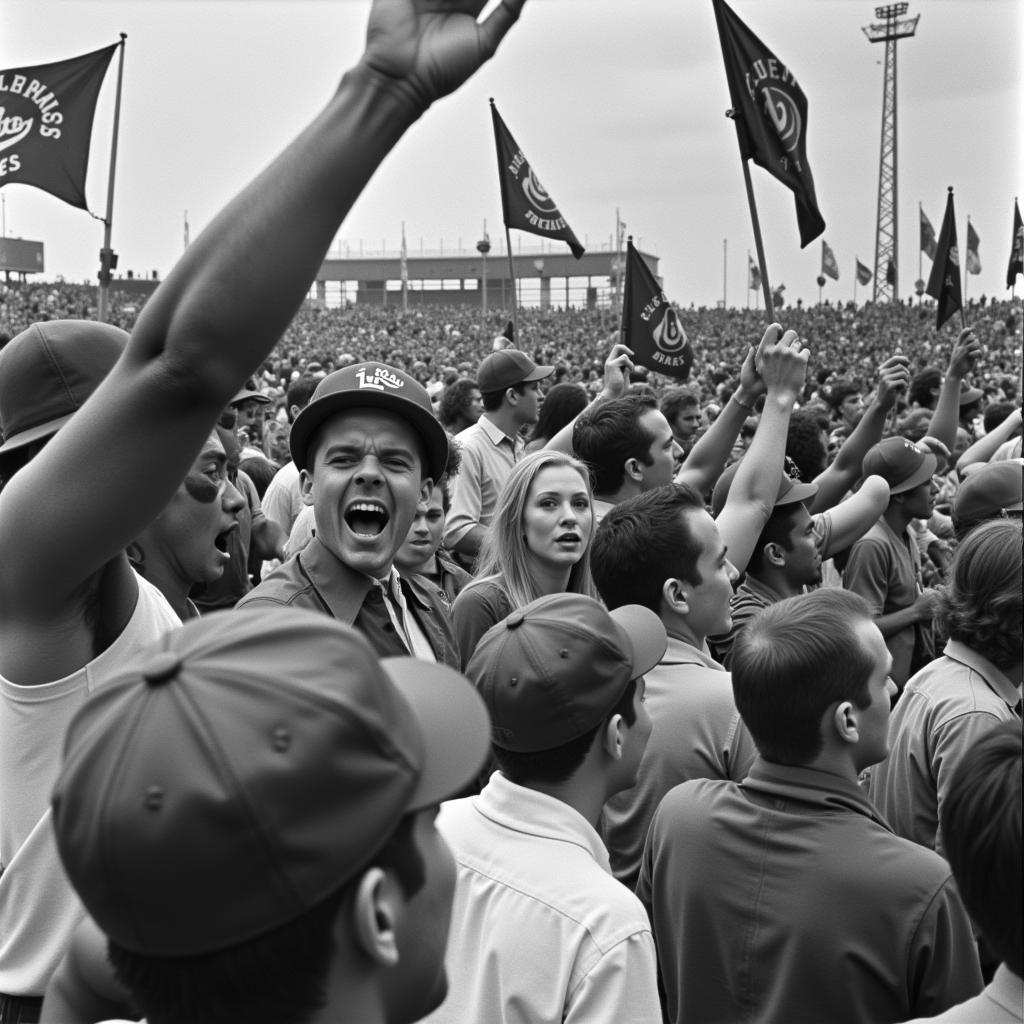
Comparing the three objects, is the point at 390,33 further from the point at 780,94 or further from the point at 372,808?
the point at 780,94

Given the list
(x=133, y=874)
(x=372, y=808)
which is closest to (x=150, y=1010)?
(x=133, y=874)

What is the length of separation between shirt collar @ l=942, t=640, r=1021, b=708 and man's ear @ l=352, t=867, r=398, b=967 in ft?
7.93

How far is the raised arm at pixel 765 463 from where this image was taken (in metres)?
4.45

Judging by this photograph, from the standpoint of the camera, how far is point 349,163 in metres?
1.37

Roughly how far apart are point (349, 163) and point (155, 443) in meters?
0.40

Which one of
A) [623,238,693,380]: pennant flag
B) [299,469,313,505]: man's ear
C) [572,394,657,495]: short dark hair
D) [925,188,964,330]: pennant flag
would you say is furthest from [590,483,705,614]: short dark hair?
[925,188,964,330]: pennant flag

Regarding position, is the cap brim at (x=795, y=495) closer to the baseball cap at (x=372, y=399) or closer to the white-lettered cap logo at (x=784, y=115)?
the baseball cap at (x=372, y=399)

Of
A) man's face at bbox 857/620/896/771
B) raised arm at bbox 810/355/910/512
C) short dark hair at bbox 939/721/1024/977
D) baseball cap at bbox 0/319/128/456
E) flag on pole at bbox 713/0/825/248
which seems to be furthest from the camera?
flag on pole at bbox 713/0/825/248

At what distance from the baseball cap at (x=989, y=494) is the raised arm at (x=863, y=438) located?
1394 mm

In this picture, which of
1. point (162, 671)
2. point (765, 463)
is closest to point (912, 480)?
point (765, 463)

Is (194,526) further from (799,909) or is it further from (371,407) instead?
(799,909)

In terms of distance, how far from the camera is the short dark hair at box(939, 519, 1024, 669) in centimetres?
329

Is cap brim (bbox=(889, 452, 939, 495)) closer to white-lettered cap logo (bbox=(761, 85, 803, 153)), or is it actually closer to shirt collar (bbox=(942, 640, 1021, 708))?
white-lettered cap logo (bbox=(761, 85, 803, 153))

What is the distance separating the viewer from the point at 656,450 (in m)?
5.37
